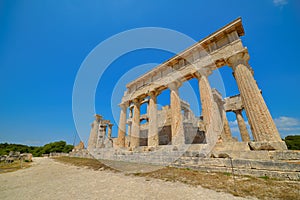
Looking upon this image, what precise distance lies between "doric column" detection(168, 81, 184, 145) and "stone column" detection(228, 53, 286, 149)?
449 centimetres

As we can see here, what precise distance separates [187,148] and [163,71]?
28.5 ft

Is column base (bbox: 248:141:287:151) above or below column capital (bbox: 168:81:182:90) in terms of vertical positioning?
below

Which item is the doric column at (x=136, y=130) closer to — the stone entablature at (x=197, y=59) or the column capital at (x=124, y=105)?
the stone entablature at (x=197, y=59)

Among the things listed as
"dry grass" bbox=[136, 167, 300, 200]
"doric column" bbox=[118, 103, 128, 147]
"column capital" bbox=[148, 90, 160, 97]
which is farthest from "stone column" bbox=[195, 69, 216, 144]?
"doric column" bbox=[118, 103, 128, 147]

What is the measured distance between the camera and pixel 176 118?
10.4m

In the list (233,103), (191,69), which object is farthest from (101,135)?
(233,103)

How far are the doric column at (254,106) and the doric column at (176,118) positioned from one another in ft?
14.7

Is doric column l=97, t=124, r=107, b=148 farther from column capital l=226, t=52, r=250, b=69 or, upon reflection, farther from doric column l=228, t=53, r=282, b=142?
column capital l=226, t=52, r=250, b=69

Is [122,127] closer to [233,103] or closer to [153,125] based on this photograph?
[153,125]

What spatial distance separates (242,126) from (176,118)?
32.0 ft

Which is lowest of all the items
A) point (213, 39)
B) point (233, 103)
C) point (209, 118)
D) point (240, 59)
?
point (209, 118)

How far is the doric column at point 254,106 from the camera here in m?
5.97

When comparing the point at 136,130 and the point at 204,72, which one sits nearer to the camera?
the point at 204,72

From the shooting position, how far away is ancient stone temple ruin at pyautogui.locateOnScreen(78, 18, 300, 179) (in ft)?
17.4
